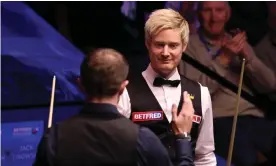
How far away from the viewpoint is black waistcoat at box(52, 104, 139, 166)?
4.66 ft

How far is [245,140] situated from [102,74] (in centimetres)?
225

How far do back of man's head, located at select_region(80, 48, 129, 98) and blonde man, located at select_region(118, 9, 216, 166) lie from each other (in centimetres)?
39

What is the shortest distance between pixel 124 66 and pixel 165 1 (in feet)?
7.19

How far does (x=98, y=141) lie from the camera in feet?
4.68

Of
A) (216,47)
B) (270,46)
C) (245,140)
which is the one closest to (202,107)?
(245,140)

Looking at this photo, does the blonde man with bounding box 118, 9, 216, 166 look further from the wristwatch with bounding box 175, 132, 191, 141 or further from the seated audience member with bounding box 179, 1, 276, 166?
the seated audience member with bounding box 179, 1, 276, 166

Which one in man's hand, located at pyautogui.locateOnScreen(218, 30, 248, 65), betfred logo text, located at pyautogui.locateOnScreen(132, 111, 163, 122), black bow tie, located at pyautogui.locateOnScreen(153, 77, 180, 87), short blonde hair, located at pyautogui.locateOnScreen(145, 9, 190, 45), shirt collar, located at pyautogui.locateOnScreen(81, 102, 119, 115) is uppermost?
short blonde hair, located at pyautogui.locateOnScreen(145, 9, 190, 45)

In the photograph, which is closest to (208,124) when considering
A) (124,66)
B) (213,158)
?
(213,158)

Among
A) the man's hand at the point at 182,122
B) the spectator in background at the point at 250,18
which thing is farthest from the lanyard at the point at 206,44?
the man's hand at the point at 182,122

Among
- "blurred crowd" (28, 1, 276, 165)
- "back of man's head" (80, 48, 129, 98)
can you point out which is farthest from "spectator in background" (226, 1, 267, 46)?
"back of man's head" (80, 48, 129, 98)

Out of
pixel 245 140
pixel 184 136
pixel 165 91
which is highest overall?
pixel 165 91

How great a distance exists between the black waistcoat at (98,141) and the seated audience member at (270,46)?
2.45 m

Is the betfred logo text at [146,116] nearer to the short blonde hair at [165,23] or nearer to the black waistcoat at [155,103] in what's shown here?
the black waistcoat at [155,103]

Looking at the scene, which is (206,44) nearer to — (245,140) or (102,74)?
(245,140)
